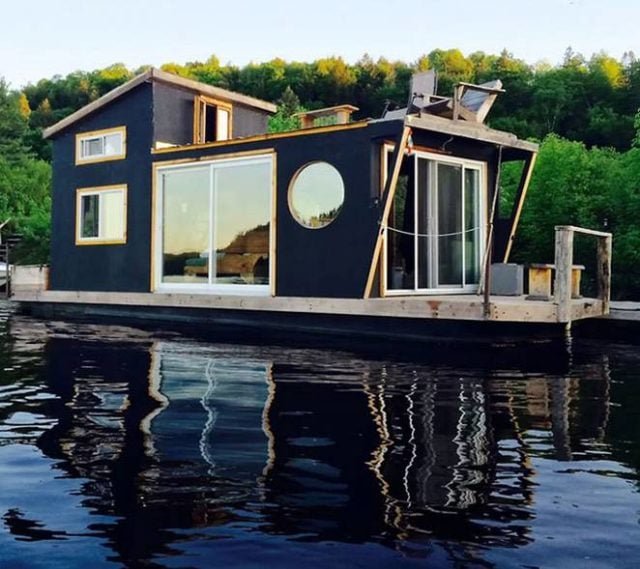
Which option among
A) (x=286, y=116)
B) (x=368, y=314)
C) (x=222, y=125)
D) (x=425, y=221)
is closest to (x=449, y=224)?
(x=425, y=221)

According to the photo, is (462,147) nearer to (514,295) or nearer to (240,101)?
(514,295)

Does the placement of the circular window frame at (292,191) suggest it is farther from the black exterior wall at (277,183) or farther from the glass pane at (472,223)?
the glass pane at (472,223)

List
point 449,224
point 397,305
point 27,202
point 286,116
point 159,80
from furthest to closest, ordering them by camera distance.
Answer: point 286,116 → point 27,202 → point 159,80 → point 449,224 → point 397,305

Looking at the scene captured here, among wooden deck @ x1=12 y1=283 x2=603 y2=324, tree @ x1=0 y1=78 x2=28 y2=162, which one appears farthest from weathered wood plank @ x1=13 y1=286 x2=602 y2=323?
tree @ x1=0 y1=78 x2=28 y2=162

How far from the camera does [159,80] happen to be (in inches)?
442

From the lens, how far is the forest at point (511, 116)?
62.5ft

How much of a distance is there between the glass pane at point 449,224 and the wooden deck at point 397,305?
0.76 meters

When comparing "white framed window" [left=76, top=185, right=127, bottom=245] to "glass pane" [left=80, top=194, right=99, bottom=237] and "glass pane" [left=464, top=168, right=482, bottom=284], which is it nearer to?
"glass pane" [left=80, top=194, right=99, bottom=237]

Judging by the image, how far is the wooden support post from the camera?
29.8 ft

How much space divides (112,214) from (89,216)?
2.19 feet

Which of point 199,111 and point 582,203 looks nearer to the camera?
point 199,111

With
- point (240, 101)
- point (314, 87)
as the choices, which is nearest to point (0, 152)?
point (314, 87)

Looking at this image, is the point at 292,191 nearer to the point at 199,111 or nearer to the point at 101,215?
the point at 199,111

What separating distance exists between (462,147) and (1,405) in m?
6.81
